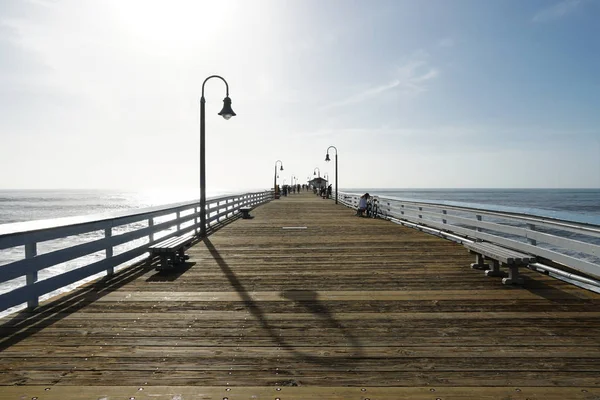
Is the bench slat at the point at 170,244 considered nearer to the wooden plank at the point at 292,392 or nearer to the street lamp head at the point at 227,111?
the wooden plank at the point at 292,392

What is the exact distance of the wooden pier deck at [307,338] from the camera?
3139 mm

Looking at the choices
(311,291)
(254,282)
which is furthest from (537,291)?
(254,282)

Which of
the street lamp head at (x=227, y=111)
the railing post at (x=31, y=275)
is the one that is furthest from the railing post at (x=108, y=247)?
the street lamp head at (x=227, y=111)

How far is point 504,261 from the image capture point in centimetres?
600

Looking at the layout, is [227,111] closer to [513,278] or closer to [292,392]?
[513,278]

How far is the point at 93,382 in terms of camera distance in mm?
3213

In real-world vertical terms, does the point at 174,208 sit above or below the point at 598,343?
above

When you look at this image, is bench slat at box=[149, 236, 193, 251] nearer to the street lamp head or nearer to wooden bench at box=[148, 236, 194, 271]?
wooden bench at box=[148, 236, 194, 271]

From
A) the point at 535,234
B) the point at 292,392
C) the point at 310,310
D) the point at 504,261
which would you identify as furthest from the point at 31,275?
the point at 535,234

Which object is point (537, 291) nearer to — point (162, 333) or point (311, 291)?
point (311, 291)

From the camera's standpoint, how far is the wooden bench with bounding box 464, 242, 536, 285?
5.93 meters

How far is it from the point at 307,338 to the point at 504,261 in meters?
3.87

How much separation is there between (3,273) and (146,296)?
1881mm

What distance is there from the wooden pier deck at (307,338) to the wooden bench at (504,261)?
23 cm
